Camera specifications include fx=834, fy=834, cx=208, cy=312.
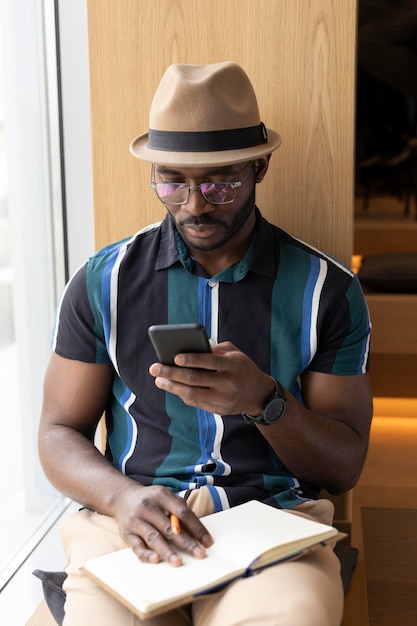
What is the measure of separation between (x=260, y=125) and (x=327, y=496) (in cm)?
85

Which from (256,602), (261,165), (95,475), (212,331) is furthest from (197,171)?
(256,602)

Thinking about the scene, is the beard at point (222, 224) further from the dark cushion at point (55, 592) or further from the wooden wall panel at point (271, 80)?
the dark cushion at point (55, 592)

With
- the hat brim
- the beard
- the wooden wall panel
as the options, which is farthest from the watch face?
the wooden wall panel

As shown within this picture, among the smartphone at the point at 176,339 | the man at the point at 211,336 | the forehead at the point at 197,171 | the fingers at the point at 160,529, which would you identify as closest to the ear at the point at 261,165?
the man at the point at 211,336

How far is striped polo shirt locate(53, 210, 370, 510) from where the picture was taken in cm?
156

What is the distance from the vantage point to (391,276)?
2953 millimetres

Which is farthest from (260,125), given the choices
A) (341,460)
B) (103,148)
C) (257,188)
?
(341,460)

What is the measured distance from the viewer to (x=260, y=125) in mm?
1580

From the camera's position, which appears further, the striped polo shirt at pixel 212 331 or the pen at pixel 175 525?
the striped polo shirt at pixel 212 331

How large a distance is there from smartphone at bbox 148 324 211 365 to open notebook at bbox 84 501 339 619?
30 cm

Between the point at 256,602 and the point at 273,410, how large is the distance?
12.4 inches

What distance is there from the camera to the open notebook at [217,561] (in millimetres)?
1182

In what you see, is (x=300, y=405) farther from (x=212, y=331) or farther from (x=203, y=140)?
(x=203, y=140)

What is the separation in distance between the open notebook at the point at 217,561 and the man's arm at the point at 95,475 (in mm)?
25
